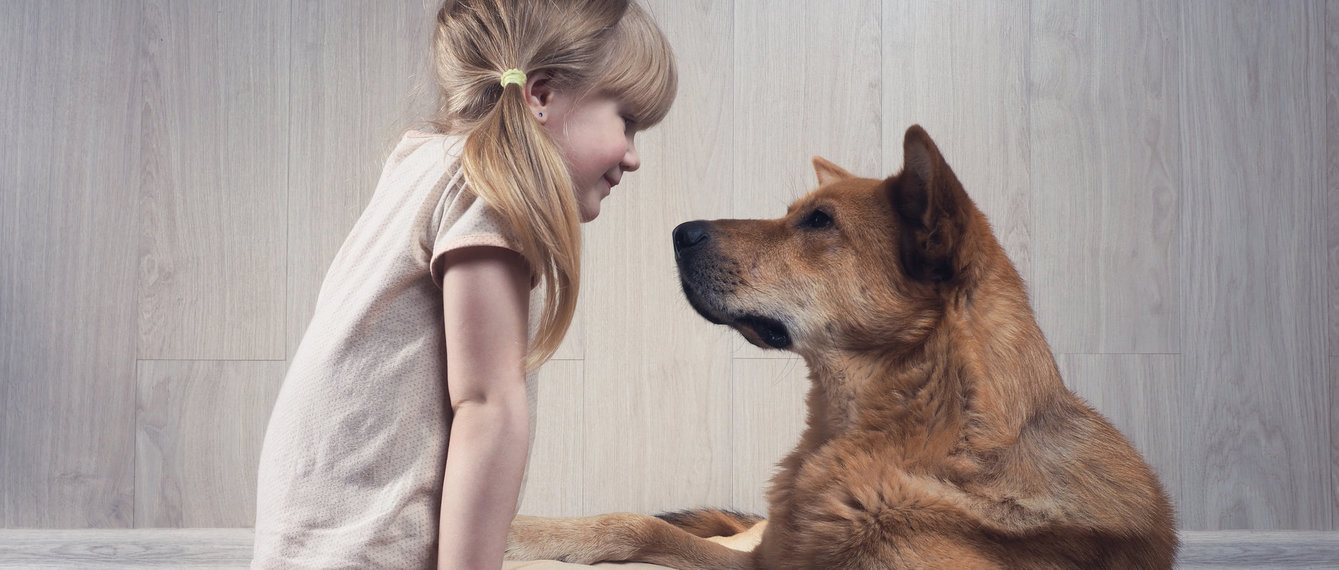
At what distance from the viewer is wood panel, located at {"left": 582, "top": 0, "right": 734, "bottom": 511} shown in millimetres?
1846

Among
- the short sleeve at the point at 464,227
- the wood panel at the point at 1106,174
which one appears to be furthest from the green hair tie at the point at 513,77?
the wood panel at the point at 1106,174

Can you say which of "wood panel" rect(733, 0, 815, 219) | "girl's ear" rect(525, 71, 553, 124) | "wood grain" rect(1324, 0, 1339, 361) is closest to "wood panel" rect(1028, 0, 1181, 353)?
"wood grain" rect(1324, 0, 1339, 361)

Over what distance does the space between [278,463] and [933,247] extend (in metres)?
0.81

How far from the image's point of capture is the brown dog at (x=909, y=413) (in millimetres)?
965

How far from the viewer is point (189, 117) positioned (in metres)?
1.83

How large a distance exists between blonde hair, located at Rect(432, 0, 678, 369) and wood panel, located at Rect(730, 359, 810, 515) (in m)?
0.88

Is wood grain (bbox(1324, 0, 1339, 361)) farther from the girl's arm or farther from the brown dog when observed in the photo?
the girl's arm

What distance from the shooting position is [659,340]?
185 centimetres

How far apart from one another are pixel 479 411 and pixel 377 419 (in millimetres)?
123

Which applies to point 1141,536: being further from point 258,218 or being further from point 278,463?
point 258,218

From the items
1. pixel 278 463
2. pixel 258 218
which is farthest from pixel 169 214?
pixel 278 463

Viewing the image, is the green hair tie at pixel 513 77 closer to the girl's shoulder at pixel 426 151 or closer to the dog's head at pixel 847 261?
the girl's shoulder at pixel 426 151

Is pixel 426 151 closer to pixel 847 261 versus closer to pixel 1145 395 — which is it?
pixel 847 261

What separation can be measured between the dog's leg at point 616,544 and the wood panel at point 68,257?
1.16 meters
